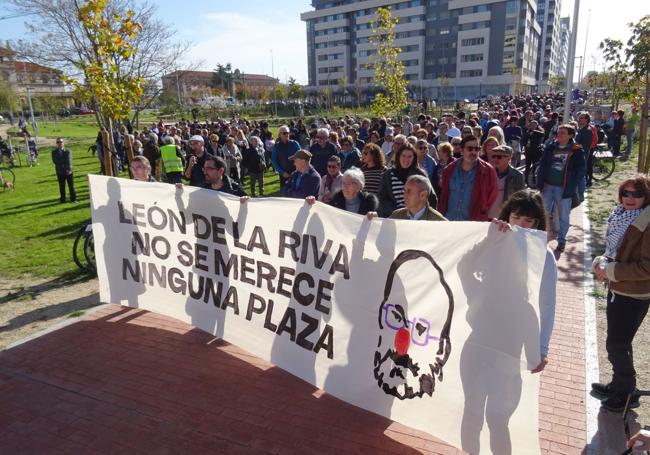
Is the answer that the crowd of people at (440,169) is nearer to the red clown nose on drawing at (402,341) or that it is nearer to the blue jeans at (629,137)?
the red clown nose on drawing at (402,341)

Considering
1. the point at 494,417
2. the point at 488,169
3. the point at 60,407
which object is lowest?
the point at 60,407

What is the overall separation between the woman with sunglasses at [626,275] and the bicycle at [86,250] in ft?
23.3

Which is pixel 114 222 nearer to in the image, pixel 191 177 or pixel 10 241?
pixel 191 177

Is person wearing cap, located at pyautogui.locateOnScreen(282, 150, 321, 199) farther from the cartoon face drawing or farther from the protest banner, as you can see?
the cartoon face drawing

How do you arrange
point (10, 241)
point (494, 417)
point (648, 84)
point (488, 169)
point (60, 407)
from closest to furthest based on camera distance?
point (494, 417) < point (60, 407) < point (488, 169) < point (10, 241) < point (648, 84)

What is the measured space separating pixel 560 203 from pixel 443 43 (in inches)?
3371

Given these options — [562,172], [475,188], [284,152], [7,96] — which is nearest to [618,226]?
[475,188]

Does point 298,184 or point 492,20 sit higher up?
point 492,20

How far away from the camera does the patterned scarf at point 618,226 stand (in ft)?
11.8

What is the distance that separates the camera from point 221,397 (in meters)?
4.33

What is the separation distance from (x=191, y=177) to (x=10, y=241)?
4.79 meters

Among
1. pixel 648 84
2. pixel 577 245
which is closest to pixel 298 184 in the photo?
pixel 577 245

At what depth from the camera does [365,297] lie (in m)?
3.76

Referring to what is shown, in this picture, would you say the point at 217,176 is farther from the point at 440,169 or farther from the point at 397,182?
the point at 440,169
